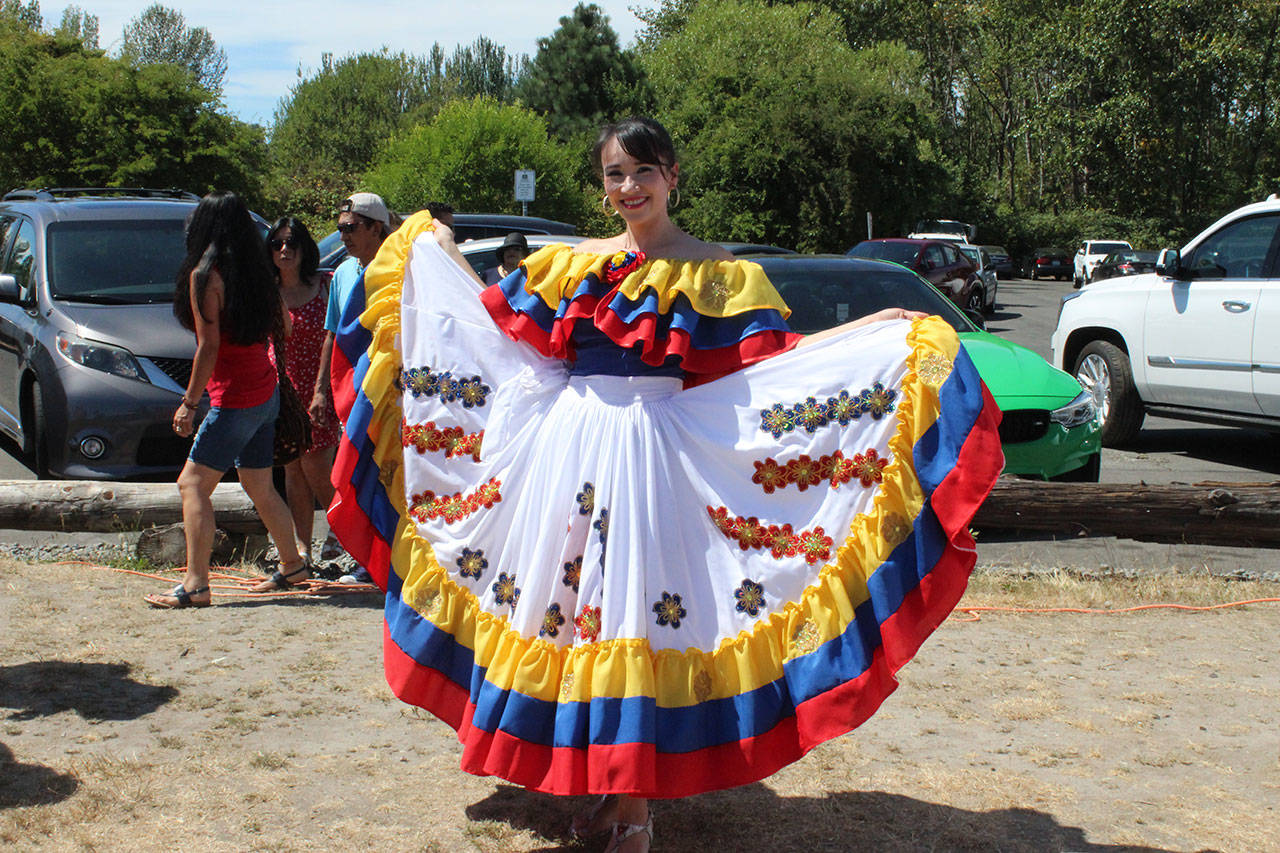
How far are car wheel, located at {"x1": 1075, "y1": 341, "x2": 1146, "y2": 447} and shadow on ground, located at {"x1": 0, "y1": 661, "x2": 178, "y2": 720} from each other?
25.8 feet

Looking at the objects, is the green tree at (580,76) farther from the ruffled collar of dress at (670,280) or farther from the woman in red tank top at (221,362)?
the ruffled collar of dress at (670,280)

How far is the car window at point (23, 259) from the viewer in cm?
774

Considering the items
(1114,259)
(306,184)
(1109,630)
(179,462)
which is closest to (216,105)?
(306,184)

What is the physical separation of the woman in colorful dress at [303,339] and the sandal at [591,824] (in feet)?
10.3

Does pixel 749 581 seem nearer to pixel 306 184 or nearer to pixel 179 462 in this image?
pixel 179 462

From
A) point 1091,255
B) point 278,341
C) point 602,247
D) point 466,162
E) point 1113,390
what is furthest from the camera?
point 1091,255

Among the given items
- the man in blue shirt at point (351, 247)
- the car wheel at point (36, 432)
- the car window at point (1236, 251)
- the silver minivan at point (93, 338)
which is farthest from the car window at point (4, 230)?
the car window at point (1236, 251)

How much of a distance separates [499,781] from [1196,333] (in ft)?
24.1

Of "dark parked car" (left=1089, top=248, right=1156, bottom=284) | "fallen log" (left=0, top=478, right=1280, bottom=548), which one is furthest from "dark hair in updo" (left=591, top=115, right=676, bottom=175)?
"dark parked car" (left=1089, top=248, right=1156, bottom=284)

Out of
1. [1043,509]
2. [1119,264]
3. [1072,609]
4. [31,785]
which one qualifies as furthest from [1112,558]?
[1119,264]

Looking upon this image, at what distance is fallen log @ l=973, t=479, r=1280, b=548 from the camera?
6230 mm

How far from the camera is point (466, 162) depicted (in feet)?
81.7

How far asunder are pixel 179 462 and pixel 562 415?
15.8 feet

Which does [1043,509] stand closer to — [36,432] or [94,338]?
[94,338]
